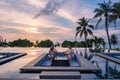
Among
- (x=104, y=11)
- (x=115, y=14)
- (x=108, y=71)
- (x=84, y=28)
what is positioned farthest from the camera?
(x=84, y=28)

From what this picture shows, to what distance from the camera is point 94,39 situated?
6362cm

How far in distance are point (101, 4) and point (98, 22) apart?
333 cm

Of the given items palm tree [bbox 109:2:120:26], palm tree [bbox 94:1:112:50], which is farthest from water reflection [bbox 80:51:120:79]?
palm tree [bbox 94:1:112:50]

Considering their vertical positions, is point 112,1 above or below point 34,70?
above

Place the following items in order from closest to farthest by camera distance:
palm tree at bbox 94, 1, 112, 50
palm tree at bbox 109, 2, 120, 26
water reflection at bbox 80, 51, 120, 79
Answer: water reflection at bbox 80, 51, 120, 79 → palm tree at bbox 109, 2, 120, 26 → palm tree at bbox 94, 1, 112, 50

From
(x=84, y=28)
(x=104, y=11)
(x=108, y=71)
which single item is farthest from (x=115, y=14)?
(x=108, y=71)

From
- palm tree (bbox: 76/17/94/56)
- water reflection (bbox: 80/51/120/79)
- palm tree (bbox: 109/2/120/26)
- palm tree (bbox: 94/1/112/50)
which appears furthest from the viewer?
palm tree (bbox: 76/17/94/56)

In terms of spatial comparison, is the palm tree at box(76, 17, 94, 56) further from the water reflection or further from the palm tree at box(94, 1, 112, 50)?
the water reflection

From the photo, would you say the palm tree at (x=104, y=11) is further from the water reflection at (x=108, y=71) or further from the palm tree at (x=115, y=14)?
the water reflection at (x=108, y=71)

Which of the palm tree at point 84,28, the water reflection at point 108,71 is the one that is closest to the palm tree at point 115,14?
the palm tree at point 84,28

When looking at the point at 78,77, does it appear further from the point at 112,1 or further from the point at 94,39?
A: the point at 94,39

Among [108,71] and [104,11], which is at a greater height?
[104,11]

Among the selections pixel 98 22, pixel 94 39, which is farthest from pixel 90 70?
pixel 94 39

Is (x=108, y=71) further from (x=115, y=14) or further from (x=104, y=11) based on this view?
(x=104, y=11)
